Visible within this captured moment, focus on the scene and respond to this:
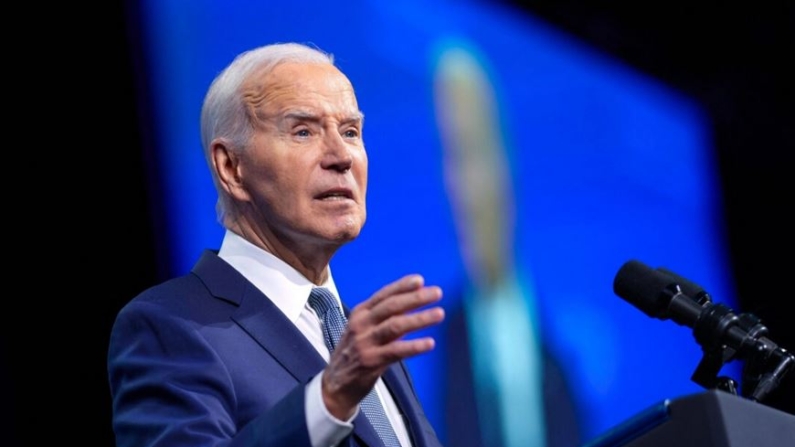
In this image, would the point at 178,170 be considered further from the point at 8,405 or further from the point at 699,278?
the point at 699,278

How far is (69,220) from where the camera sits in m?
2.77

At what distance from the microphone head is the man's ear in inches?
A: 30.2

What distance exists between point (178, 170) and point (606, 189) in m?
1.48

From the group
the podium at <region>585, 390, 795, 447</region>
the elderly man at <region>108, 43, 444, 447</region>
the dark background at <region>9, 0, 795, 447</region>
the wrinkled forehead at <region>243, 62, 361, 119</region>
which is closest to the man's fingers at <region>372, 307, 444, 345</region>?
the elderly man at <region>108, 43, 444, 447</region>

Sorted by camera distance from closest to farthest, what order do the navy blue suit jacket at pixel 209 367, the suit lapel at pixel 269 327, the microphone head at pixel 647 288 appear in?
the navy blue suit jacket at pixel 209 367 < the microphone head at pixel 647 288 < the suit lapel at pixel 269 327

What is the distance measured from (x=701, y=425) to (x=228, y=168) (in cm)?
114

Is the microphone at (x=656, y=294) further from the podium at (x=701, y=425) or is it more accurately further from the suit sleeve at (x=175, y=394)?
the suit sleeve at (x=175, y=394)

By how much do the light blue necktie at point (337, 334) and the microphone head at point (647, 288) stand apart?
17.8 inches

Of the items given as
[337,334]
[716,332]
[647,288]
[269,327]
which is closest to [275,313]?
[269,327]

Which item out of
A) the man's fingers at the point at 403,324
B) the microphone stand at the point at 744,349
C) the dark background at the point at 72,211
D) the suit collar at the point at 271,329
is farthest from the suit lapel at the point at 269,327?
the dark background at the point at 72,211

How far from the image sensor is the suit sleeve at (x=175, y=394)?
1503 millimetres

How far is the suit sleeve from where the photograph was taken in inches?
59.2

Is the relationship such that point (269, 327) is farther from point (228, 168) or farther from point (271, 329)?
point (228, 168)

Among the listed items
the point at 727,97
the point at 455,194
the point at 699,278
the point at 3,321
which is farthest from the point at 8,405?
the point at 727,97
